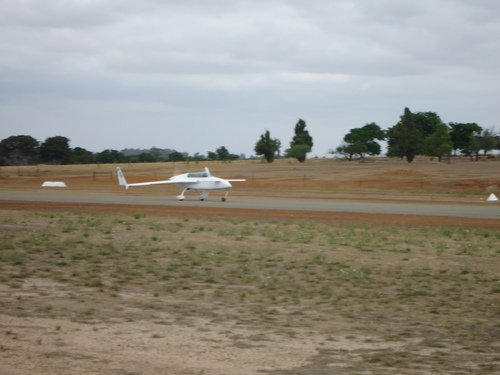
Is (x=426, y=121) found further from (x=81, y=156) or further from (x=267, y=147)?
(x=81, y=156)

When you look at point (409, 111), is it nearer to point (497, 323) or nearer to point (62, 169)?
point (62, 169)

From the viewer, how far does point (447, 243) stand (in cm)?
2317

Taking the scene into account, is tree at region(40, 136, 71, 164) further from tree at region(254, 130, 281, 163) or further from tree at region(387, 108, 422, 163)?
tree at region(387, 108, 422, 163)

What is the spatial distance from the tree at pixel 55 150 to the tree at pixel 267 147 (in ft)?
107

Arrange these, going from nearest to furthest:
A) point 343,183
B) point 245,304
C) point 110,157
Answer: point 245,304, point 343,183, point 110,157

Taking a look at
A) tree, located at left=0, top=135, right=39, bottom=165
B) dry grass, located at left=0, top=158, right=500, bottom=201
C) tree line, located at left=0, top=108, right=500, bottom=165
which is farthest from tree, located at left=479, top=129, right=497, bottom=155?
tree, located at left=0, top=135, right=39, bottom=165

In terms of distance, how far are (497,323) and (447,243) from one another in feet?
36.4

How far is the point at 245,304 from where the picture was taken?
44.1 feet

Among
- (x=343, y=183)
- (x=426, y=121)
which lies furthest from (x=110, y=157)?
(x=343, y=183)

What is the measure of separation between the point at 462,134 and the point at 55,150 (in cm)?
6638

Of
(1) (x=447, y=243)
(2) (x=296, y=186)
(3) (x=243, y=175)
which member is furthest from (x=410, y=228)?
(3) (x=243, y=175)

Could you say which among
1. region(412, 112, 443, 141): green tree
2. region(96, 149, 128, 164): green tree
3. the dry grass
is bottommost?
the dry grass

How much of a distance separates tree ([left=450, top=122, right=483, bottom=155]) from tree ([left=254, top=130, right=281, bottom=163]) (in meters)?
31.2

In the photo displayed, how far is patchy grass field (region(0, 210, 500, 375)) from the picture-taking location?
32.2ft
